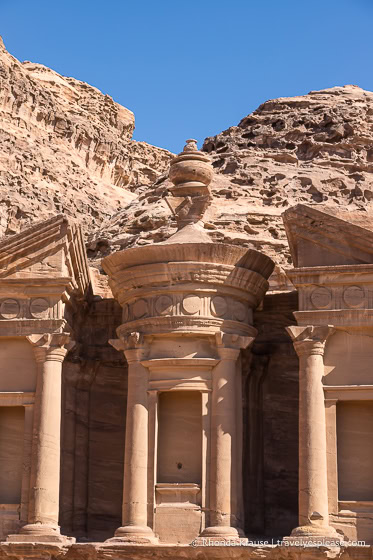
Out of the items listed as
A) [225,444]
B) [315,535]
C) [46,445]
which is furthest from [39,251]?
[315,535]

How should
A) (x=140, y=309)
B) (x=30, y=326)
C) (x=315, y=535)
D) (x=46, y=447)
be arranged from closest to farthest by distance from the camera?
(x=315, y=535) → (x=46, y=447) → (x=140, y=309) → (x=30, y=326)

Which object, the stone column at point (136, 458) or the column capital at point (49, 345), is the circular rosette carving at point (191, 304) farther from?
the column capital at point (49, 345)

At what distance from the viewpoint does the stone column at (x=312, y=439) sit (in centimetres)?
2181

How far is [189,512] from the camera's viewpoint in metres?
22.9

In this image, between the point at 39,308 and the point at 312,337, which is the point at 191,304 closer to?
the point at 312,337

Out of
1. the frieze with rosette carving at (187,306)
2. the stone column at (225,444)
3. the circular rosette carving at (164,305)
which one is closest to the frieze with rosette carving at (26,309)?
the frieze with rosette carving at (187,306)

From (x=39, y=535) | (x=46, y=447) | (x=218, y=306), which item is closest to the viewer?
(x=39, y=535)

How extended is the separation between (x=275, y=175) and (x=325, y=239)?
828 centimetres

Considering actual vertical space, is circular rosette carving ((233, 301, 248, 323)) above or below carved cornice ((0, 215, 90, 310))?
below

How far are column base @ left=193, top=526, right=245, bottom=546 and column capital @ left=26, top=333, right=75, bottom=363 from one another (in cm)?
473

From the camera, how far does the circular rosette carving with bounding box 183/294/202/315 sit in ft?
77.5

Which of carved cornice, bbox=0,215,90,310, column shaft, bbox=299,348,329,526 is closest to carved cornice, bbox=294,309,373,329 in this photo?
column shaft, bbox=299,348,329,526

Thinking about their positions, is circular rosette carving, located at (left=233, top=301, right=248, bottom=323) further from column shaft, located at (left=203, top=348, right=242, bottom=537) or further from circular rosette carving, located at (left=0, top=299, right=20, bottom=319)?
circular rosette carving, located at (left=0, top=299, right=20, bottom=319)

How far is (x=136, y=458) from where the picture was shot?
2317 centimetres
